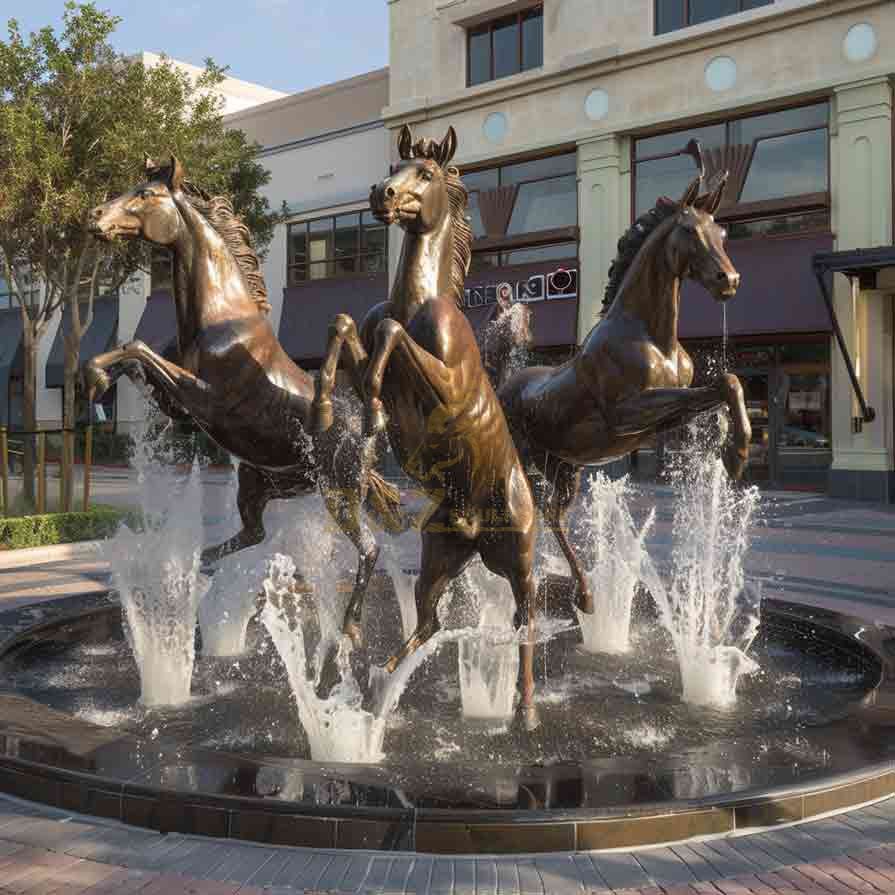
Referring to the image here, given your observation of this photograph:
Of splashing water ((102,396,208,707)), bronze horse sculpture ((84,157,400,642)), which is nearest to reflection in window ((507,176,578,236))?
splashing water ((102,396,208,707))

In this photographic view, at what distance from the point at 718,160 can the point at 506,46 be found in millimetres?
7222

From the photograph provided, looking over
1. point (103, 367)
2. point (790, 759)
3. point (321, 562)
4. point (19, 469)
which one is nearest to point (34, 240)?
point (19, 469)

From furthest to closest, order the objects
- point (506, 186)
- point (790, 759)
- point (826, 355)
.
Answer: point (506, 186), point (826, 355), point (790, 759)

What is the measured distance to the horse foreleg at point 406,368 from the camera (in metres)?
3.85

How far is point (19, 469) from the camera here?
13.8 m

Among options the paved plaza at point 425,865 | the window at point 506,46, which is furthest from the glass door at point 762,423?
the paved plaza at point 425,865

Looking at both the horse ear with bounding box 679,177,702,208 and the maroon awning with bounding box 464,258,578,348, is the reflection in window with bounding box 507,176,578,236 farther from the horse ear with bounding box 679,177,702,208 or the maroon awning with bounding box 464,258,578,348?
the horse ear with bounding box 679,177,702,208

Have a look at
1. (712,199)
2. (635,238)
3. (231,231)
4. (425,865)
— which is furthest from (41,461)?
(425,865)

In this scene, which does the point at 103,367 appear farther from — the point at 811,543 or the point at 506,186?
the point at 506,186

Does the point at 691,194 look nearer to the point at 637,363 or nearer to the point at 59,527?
the point at 637,363

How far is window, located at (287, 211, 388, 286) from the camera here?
87.0ft

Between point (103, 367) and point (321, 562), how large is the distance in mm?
3310

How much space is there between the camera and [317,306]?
1081 inches

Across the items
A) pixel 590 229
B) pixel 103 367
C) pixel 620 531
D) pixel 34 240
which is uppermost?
pixel 590 229
